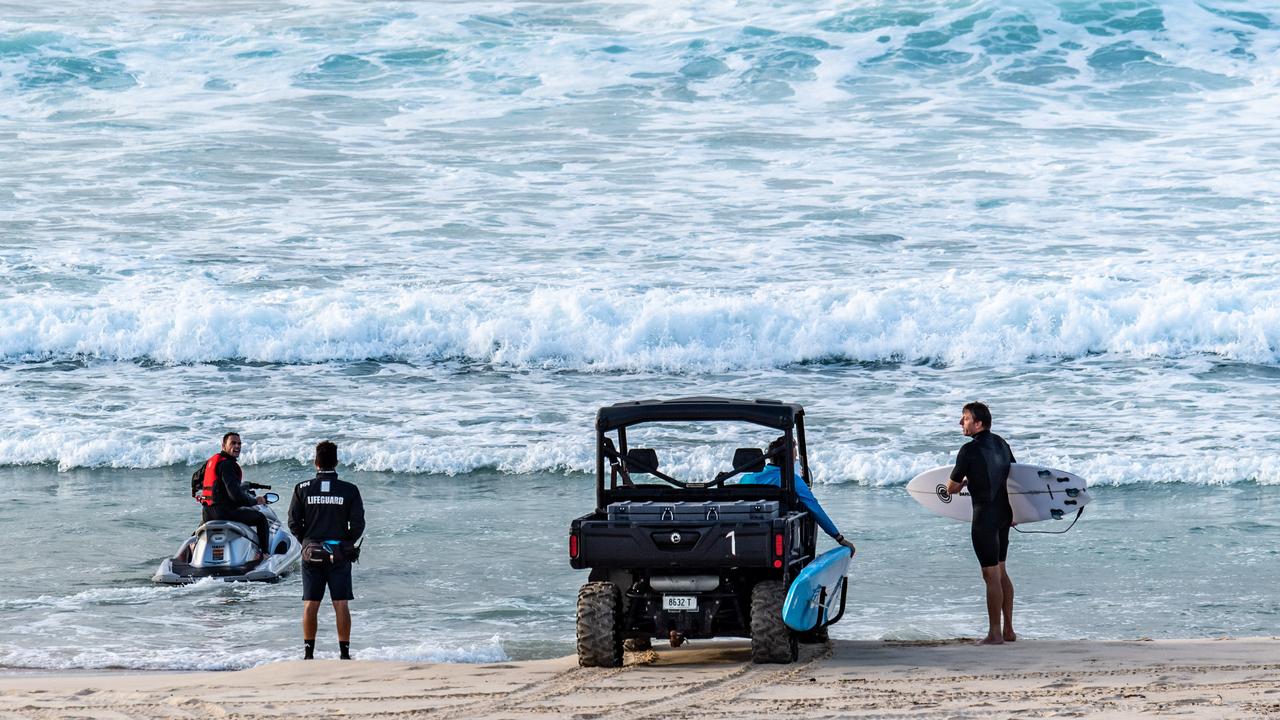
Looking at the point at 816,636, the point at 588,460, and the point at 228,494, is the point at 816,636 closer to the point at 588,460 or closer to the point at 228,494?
the point at 228,494

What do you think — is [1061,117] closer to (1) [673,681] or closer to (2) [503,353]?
(2) [503,353]

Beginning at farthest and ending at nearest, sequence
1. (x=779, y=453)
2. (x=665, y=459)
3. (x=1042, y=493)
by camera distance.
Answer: (x=665, y=459)
(x=1042, y=493)
(x=779, y=453)

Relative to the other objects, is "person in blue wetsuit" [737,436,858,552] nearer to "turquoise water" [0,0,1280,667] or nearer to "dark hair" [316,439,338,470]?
"turquoise water" [0,0,1280,667]

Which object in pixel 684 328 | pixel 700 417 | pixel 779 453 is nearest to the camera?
pixel 700 417

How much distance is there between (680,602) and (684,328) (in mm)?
12742

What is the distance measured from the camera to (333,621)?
10062 millimetres

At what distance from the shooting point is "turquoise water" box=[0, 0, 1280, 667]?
38.0 feet

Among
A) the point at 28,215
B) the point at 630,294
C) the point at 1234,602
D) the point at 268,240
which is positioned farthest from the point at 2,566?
the point at 28,215

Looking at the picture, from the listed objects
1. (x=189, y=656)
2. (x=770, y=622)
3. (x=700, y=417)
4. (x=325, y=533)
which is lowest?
(x=189, y=656)

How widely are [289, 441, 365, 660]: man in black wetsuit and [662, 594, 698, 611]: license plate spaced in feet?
6.45

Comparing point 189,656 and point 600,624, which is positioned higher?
point 600,624

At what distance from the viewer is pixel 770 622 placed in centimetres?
801

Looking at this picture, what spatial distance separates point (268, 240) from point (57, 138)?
26.2ft

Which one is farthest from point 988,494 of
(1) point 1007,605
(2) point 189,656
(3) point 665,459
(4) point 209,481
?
(3) point 665,459
